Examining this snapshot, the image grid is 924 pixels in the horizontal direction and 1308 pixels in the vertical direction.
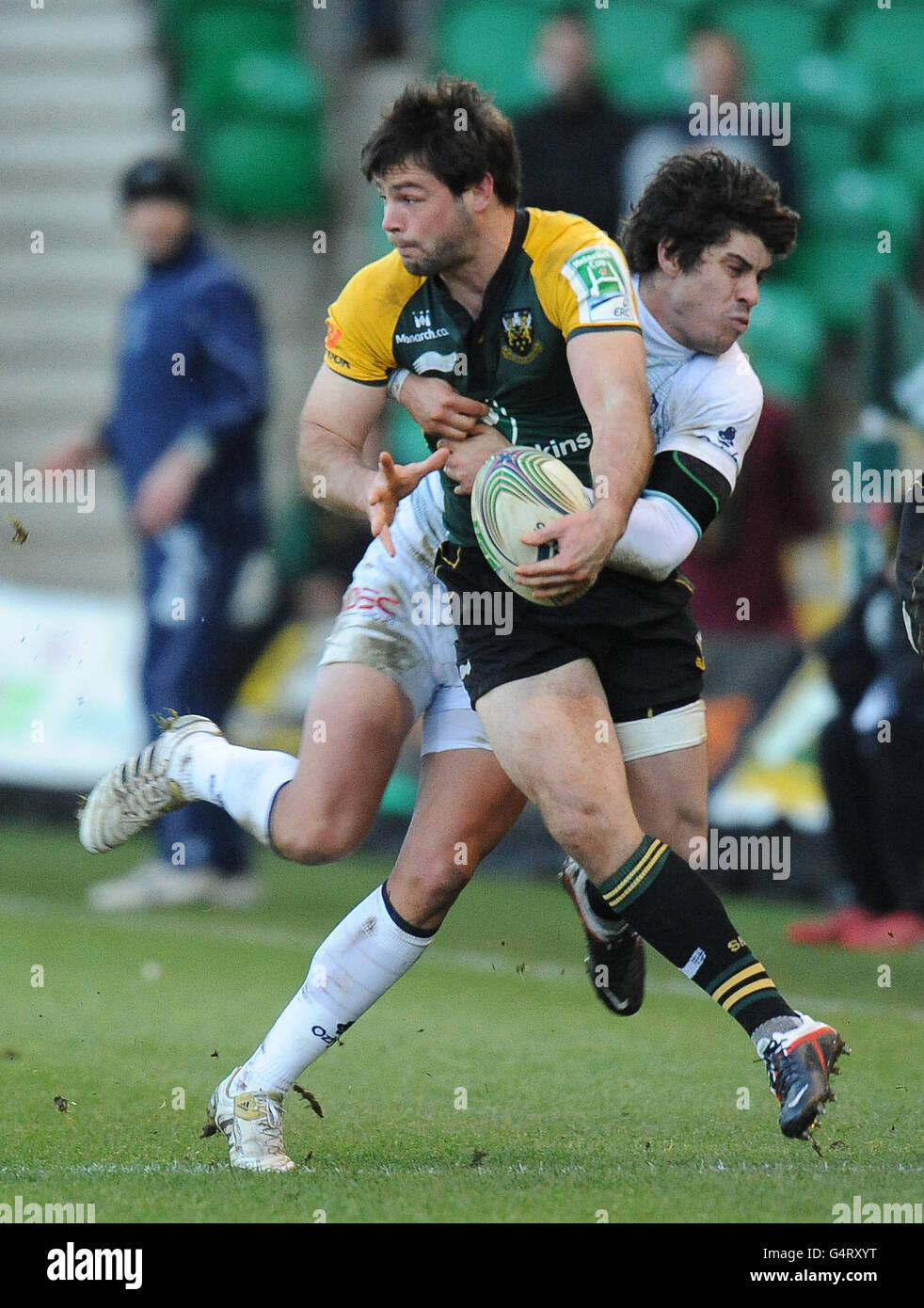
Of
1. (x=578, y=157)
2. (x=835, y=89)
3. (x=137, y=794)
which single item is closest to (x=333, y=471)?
(x=137, y=794)

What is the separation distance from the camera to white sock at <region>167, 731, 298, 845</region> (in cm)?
454

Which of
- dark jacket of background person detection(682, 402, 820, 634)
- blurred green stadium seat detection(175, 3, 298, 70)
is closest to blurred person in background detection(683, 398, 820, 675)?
dark jacket of background person detection(682, 402, 820, 634)

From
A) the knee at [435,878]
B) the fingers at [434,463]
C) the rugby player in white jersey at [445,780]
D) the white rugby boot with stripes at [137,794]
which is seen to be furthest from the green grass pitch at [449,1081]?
the fingers at [434,463]

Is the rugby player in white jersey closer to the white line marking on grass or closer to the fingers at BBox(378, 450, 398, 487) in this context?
the fingers at BBox(378, 450, 398, 487)

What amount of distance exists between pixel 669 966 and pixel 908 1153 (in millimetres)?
3139

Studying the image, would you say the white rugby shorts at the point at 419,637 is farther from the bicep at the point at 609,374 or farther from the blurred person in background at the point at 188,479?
the blurred person in background at the point at 188,479

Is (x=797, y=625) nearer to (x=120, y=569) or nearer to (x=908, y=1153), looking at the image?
(x=120, y=569)

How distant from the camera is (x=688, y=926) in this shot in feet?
13.3

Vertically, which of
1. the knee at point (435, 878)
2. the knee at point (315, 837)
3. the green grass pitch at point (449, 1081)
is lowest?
the green grass pitch at point (449, 1081)

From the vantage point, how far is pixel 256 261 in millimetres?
14188

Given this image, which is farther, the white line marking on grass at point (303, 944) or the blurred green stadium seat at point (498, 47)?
the blurred green stadium seat at point (498, 47)

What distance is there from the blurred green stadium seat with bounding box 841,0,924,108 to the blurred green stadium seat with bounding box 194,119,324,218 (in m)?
3.59

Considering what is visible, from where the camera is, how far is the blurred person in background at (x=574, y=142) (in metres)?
11.6

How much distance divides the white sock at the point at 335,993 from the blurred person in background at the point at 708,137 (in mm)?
7632
